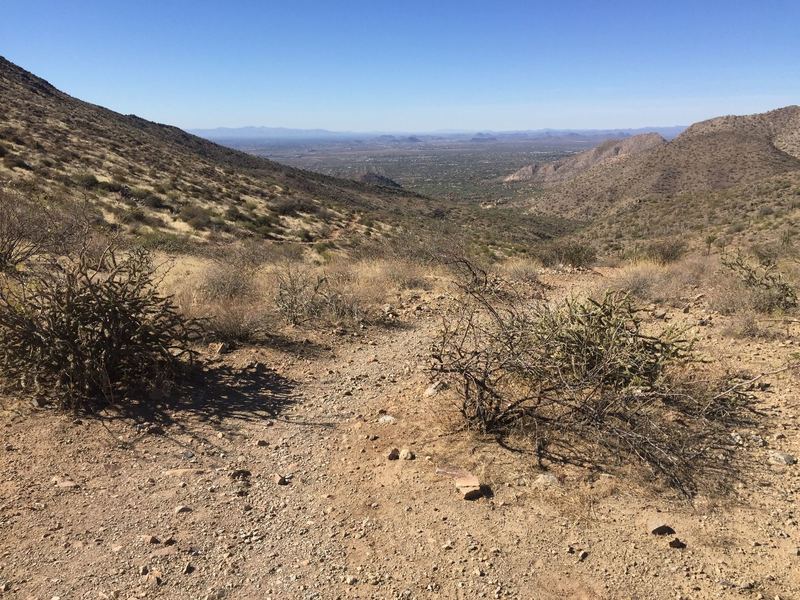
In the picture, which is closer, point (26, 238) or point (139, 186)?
point (26, 238)

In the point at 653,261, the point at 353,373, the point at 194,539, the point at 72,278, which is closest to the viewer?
the point at 194,539

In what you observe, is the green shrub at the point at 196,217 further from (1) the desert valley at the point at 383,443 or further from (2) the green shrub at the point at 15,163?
(1) the desert valley at the point at 383,443

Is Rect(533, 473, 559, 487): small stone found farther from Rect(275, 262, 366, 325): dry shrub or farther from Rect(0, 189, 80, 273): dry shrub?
Rect(0, 189, 80, 273): dry shrub

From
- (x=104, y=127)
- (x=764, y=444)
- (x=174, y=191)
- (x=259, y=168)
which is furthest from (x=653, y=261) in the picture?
(x=259, y=168)

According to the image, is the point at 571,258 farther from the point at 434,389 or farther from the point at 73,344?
the point at 73,344

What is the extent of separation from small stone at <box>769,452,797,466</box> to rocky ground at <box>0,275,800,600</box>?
2 cm

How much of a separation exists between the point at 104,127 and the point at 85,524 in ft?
133

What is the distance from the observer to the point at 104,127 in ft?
118

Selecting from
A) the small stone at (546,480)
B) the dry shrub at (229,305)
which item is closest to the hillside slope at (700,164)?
the dry shrub at (229,305)

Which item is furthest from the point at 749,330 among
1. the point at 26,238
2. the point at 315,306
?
the point at 26,238

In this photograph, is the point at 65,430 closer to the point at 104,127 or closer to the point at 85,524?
the point at 85,524

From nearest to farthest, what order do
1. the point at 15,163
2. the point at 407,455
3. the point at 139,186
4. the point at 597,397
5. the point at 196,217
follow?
1. the point at 407,455
2. the point at 597,397
3. the point at 15,163
4. the point at 196,217
5. the point at 139,186

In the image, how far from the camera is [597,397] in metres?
4.76

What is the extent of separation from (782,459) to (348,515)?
10.9 ft
